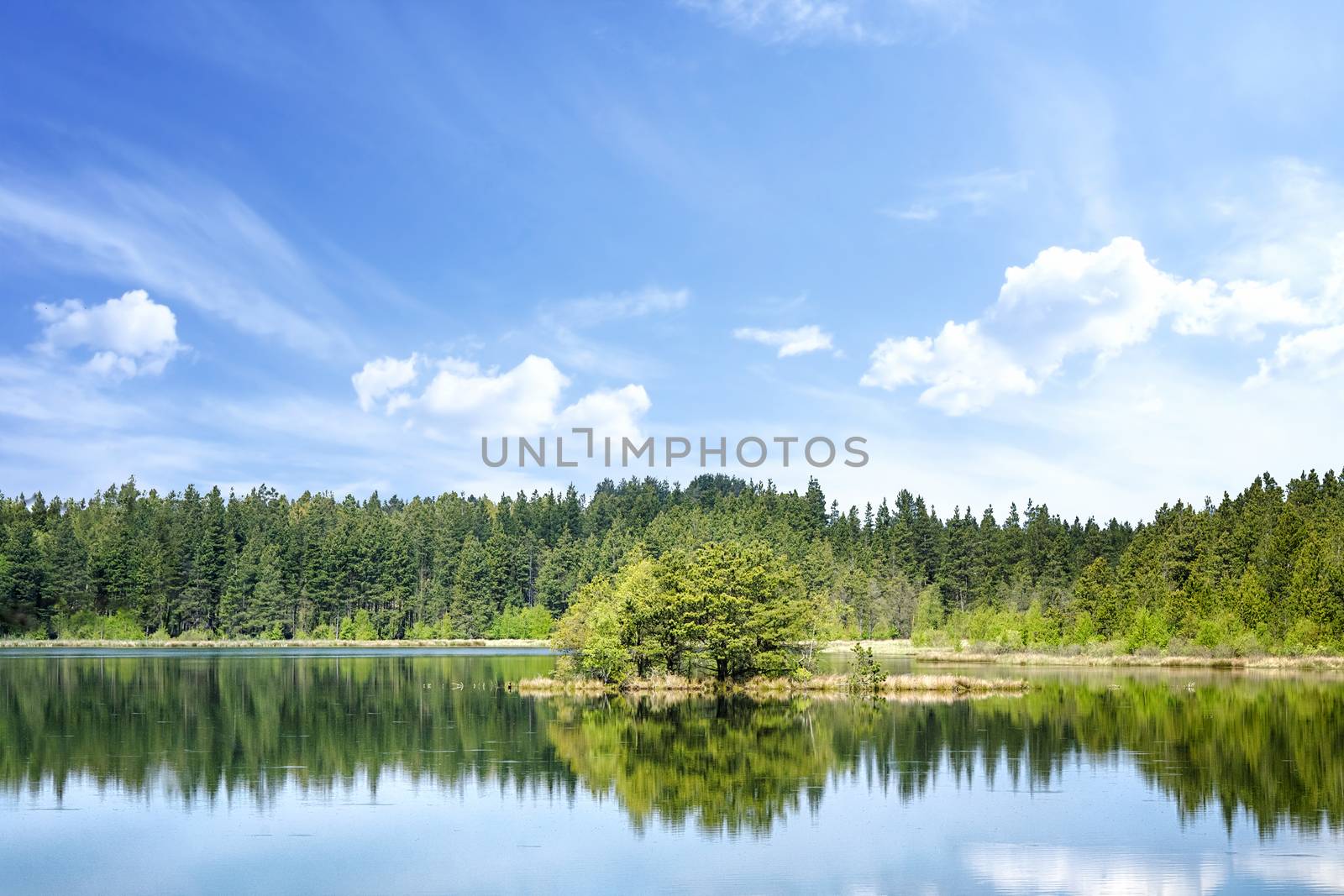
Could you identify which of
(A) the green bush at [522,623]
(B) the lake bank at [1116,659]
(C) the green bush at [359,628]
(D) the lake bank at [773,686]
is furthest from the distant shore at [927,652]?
(D) the lake bank at [773,686]

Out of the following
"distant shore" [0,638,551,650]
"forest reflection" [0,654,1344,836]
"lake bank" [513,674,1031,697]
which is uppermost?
"forest reflection" [0,654,1344,836]

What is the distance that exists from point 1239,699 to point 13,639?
11700 cm

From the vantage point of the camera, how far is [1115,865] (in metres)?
20.5

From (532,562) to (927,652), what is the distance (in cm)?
7114

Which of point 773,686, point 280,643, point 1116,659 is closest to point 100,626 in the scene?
point 280,643

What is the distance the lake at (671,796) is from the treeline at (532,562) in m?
49.6

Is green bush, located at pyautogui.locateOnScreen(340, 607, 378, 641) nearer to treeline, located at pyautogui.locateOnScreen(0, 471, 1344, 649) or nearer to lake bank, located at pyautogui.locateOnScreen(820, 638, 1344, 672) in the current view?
treeline, located at pyautogui.locateOnScreen(0, 471, 1344, 649)

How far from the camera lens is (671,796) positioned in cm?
2755

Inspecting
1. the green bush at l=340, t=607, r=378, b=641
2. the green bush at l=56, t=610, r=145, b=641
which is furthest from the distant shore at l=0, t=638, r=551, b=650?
the green bush at l=340, t=607, r=378, b=641

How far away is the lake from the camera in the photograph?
66.2ft

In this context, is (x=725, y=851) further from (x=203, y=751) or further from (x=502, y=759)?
(x=203, y=751)

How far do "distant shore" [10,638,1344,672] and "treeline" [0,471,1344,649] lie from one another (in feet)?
8.85

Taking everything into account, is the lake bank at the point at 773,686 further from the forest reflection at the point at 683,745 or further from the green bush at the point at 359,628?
the green bush at the point at 359,628

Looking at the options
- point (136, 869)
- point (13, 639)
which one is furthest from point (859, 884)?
point (13, 639)
